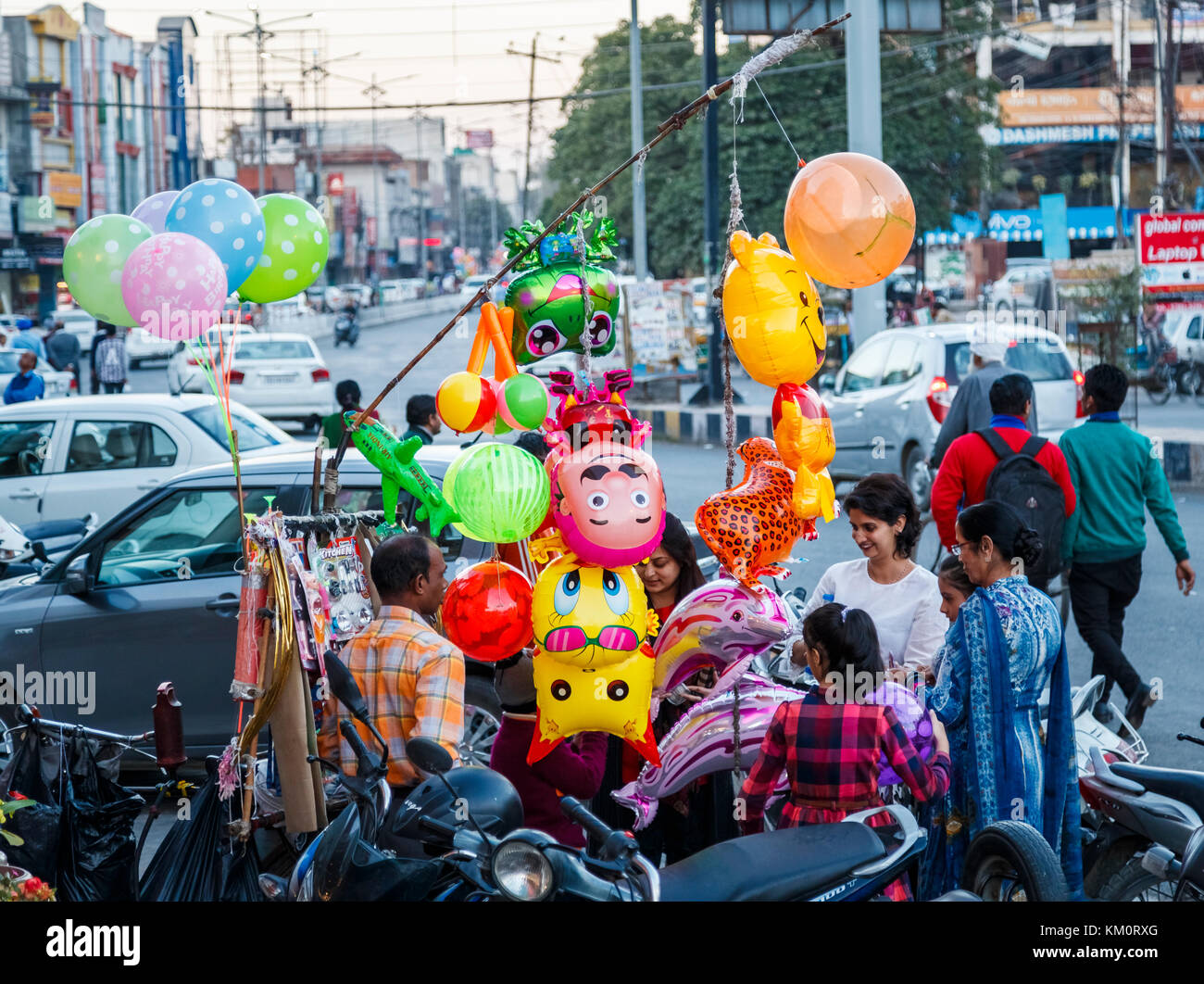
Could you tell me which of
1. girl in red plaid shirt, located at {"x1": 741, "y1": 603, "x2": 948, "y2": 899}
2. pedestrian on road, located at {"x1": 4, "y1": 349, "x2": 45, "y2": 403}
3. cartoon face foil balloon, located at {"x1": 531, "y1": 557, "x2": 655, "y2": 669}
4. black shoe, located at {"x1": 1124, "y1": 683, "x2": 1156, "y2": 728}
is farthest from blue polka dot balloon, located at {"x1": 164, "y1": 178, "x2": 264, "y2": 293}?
pedestrian on road, located at {"x1": 4, "y1": 349, "x2": 45, "y2": 403}

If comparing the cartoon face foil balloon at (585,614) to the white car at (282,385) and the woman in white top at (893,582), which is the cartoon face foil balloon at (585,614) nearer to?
the woman in white top at (893,582)

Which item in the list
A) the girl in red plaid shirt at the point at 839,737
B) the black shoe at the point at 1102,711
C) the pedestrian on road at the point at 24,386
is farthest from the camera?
the pedestrian on road at the point at 24,386

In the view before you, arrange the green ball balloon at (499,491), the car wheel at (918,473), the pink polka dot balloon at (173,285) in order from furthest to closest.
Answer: the car wheel at (918,473)
the pink polka dot balloon at (173,285)
the green ball balloon at (499,491)

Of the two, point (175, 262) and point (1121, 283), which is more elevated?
point (1121, 283)

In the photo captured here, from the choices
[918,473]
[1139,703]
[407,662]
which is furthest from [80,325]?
[407,662]

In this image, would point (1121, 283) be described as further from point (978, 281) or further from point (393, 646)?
point (978, 281)

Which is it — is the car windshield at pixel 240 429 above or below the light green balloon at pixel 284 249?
below

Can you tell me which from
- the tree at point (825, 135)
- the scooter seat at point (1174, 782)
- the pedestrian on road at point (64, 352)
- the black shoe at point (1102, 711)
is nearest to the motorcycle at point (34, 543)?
the black shoe at point (1102, 711)

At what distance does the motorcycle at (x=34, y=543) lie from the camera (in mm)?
7266

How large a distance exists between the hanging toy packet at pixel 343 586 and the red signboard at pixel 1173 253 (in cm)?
1183

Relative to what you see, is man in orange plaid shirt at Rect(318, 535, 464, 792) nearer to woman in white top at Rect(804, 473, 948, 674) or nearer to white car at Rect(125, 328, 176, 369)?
woman in white top at Rect(804, 473, 948, 674)

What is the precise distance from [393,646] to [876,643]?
130 centimetres

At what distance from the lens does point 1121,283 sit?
2059cm

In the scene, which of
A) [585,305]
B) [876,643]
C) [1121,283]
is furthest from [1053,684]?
[1121,283]
